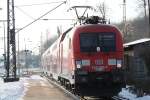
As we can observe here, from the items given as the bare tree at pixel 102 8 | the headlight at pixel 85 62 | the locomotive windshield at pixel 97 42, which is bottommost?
the headlight at pixel 85 62

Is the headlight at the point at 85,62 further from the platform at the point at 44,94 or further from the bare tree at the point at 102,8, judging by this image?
the bare tree at the point at 102,8

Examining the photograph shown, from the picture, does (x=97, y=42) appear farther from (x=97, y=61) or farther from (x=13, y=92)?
(x=13, y=92)

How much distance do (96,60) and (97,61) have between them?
6 centimetres

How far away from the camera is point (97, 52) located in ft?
63.5

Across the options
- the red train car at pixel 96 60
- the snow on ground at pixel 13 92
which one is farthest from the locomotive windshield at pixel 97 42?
the snow on ground at pixel 13 92

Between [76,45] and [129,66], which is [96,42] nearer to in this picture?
[76,45]

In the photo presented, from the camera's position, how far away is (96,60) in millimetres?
19234

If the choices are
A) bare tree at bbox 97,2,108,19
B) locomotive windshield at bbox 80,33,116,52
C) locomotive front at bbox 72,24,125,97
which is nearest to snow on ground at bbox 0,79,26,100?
locomotive front at bbox 72,24,125,97

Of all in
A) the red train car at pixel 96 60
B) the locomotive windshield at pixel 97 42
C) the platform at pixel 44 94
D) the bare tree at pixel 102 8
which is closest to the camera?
the red train car at pixel 96 60

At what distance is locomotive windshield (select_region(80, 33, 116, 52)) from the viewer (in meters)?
19.5

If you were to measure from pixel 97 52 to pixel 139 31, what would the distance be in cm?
7475

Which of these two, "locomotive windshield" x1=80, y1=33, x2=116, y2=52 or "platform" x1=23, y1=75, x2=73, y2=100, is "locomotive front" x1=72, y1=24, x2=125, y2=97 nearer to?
"locomotive windshield" x1=80, y1=33, x2=116, y2=52

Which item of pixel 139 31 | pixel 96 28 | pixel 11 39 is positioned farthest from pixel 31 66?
pixel 96 28

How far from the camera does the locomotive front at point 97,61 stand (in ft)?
62.4
